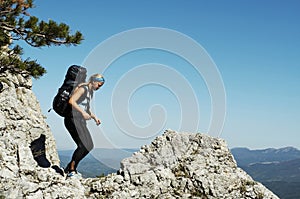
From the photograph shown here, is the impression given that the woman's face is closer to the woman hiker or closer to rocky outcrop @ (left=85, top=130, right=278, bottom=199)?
the woman hiker

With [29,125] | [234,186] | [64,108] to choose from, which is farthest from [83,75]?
[234,186]

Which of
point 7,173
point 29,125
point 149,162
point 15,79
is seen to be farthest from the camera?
point 15,79

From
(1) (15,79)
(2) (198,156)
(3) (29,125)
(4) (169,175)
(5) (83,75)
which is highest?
(1) (15,79)

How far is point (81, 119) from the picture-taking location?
10156 mm

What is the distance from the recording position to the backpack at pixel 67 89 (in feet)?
32.6

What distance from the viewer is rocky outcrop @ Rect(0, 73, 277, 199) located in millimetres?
9227

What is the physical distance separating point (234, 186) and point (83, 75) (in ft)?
21.2

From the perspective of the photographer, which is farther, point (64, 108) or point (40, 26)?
point (40, 26)

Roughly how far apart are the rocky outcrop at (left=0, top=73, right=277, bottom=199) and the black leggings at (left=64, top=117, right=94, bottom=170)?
96 cm

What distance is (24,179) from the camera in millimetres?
9195

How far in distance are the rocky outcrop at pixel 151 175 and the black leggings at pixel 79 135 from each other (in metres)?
0.96

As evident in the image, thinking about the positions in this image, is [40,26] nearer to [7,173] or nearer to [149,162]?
[7,173]

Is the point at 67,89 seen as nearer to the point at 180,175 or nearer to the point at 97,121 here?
the point at 97,121

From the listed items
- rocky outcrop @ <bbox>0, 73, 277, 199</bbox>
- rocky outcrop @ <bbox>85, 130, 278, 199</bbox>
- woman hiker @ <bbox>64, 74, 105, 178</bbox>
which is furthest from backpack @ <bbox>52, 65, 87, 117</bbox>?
rocky outcrop @ <bbox>85, 130, 278, 199</bbox>
